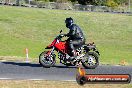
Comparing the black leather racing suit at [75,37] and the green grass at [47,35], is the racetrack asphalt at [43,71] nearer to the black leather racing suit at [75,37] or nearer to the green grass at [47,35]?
the black leather racing suit at [75,37]

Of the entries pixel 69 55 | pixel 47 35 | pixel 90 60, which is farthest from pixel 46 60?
pixel 47 35

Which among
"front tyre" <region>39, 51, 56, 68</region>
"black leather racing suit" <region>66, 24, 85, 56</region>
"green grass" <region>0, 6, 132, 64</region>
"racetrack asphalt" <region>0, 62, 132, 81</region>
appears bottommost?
"green grass" <region>0, 6, 132, 64</region>

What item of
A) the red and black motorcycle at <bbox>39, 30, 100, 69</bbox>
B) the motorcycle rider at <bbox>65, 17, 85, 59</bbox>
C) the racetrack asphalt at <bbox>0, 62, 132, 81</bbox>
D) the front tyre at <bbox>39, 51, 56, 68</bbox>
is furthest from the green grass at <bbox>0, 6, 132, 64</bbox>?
the front tyre at <bbox>39, 51, 56, 68</bbox>

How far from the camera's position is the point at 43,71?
58.5 ft

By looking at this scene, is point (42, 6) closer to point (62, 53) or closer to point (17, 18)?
point (17, 18)

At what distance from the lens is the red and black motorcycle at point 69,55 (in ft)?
62.1

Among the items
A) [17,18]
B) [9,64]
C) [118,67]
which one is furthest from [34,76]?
[17,18]

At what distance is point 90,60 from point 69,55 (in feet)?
2.85

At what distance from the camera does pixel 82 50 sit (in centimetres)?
1920

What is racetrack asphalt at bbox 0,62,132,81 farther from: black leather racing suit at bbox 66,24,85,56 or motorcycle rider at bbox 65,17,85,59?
black leather racing suit at bbox 66,24,85,56

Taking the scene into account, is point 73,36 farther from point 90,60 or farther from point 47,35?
point 47,35

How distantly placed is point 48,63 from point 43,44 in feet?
61.1

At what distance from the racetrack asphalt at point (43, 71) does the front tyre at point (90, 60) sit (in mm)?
217

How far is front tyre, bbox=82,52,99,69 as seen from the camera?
18906 millimetres
